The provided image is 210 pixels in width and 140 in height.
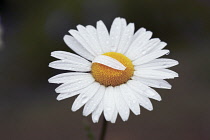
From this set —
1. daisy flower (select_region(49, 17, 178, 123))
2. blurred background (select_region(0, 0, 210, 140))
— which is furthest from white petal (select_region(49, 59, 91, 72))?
blurred background (select_region(0, 0, 210, 140))

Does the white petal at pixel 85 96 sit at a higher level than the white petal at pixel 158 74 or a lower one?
lower

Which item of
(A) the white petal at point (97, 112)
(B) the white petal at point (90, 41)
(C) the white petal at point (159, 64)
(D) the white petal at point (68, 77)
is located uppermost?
(B) the white petal at point (90, 41)

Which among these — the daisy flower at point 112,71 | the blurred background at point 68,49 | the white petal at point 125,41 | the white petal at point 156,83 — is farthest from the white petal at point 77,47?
the blurred background at point 68,49

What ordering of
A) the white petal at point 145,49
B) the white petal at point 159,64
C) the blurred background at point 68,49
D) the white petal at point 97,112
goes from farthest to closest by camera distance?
the blurred background at point 68,49 → the white petal at point 145,49 → the white petal at point 159,64 → the white petal at point 97,112

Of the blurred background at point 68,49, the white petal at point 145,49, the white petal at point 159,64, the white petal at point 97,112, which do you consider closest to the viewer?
the white petal at point 97,112

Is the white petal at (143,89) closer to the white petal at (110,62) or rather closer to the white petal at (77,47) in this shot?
the white petal at (110,62)

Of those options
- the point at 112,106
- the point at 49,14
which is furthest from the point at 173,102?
the point at 112,106

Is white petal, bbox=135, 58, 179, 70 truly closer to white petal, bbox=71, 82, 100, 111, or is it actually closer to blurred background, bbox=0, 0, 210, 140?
white petal, bbox=71, 82, 100, 111
